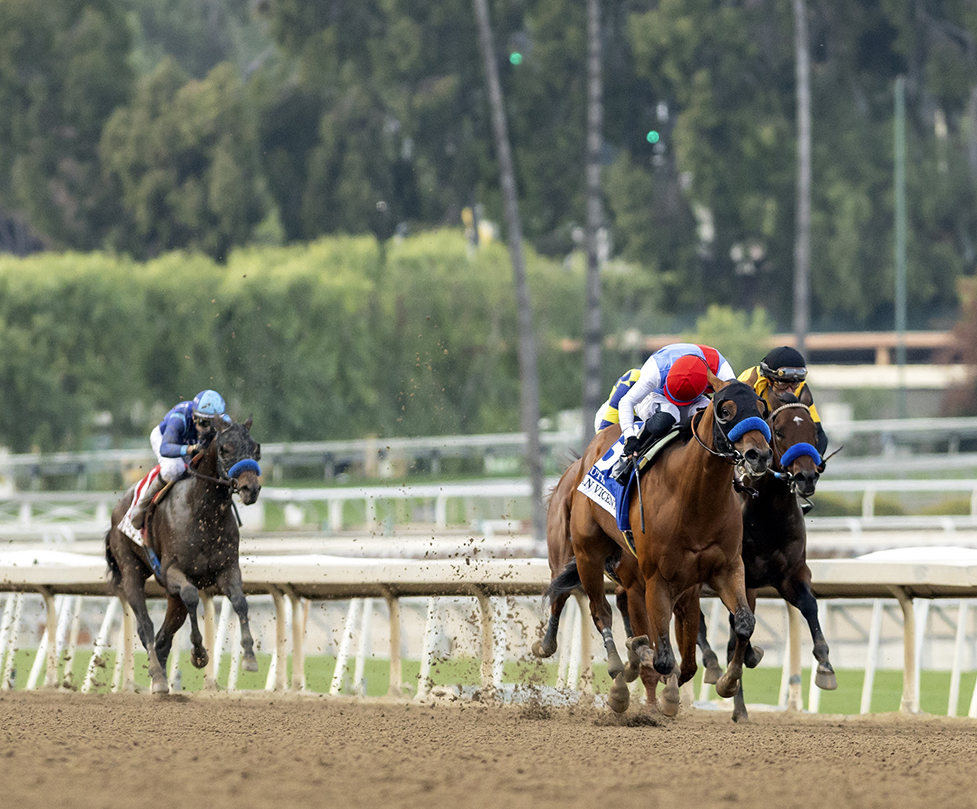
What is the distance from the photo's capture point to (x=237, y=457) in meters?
7.96

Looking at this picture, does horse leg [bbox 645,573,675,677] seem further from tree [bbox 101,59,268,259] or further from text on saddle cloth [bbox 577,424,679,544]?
tree [bbox 101,59,268,259]

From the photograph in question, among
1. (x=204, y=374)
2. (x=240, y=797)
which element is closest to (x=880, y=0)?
(x=204, y=374)

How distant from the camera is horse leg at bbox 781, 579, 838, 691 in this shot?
20.7 feet

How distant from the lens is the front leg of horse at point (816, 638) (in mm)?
6293

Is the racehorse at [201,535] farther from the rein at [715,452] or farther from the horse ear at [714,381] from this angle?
the rein at [715,452]

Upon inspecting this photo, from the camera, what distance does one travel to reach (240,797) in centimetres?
424

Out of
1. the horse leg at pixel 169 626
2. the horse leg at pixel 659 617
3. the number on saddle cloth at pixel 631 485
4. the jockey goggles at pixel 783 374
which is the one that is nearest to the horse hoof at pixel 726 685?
the horse leg at pixel 659 617

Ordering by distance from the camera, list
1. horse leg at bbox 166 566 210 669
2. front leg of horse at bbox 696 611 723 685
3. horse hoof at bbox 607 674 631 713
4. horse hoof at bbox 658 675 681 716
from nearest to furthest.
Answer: horse hoof at bbox 658 675 681 716 < horse hoof at bbox 607 674 631 713 < front leg of horse at bbox 696 611 723 685 < horse leg at bbox 166 566 210 669

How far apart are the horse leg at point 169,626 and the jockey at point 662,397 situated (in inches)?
118

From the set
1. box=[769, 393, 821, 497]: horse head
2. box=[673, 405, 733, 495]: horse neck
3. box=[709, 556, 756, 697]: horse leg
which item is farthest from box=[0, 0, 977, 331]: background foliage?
box=[673, 405, 733, 495]: horse neck

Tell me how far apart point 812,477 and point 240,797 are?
251 cm

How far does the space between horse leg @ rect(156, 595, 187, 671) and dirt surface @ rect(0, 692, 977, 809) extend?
4.20 feet

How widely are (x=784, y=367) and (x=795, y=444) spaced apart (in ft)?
1.78

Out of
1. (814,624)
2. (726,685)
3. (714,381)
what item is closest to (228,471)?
(714,381)
